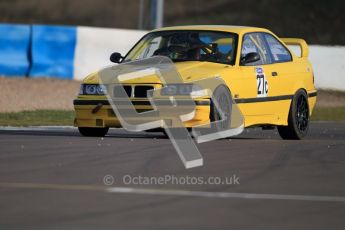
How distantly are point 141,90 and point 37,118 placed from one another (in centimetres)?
547

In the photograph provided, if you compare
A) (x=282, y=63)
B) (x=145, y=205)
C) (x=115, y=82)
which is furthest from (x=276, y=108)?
(x=145, y=205)

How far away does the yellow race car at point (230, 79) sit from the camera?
12.7 meters

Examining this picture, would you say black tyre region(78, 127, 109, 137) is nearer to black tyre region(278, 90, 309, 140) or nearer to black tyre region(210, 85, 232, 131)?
black tyre region(210, 85, 232, 131)

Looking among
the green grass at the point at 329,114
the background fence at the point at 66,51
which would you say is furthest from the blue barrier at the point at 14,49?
the green grass at the point at 329,114

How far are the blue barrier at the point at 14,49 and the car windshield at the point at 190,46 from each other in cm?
1127

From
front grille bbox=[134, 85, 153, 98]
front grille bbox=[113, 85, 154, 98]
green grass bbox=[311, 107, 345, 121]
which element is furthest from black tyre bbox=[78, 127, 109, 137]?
green grass bbox=[311, 107, 345, 121]

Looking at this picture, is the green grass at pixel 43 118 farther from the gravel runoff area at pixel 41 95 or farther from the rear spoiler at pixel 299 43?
the rear spoiler at pixel 299 43

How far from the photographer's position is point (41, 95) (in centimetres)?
2270

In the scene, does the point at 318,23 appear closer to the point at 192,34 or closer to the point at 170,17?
the point at 170,17

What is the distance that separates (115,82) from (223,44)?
1.65 metres

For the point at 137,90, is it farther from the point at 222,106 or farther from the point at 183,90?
the point at 222,106

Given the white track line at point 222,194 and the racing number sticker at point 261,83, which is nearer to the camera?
the white track line at point 222,194

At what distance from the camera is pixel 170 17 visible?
48781 mm

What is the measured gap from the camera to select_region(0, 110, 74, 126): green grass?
1661cm
